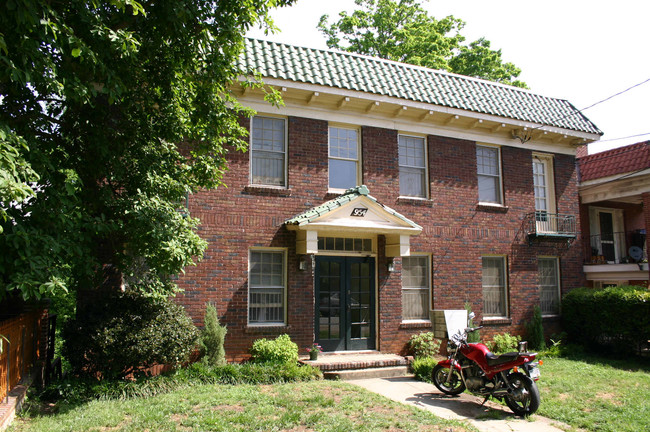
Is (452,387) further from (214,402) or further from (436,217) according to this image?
(436,217)

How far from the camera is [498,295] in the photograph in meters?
14.5

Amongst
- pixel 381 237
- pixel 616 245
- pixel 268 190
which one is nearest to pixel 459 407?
pixel 381 237

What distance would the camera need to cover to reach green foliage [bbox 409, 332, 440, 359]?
1259 cm

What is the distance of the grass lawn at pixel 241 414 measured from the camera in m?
6.92

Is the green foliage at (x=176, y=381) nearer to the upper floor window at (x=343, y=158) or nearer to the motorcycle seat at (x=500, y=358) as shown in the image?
the motorcycle seat at (x=500, y=358)

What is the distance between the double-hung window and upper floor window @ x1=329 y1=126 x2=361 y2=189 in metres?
2.61

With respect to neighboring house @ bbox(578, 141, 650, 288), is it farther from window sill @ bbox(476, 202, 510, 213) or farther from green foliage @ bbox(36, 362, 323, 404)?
green foliage @ bbox(36, 362, 323, 404)

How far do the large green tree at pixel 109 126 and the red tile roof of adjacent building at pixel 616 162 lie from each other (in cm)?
1320

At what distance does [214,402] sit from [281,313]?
159 inches

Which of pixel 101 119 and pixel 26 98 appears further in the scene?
pixel 101 119

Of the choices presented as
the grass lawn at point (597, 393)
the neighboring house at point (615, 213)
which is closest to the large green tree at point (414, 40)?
the neighboring house at point (615, 213)

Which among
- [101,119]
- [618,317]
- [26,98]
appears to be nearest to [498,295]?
[618,317]

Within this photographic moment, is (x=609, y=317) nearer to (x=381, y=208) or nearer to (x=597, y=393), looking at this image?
(x=597, y=393)

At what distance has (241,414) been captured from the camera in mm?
7465
